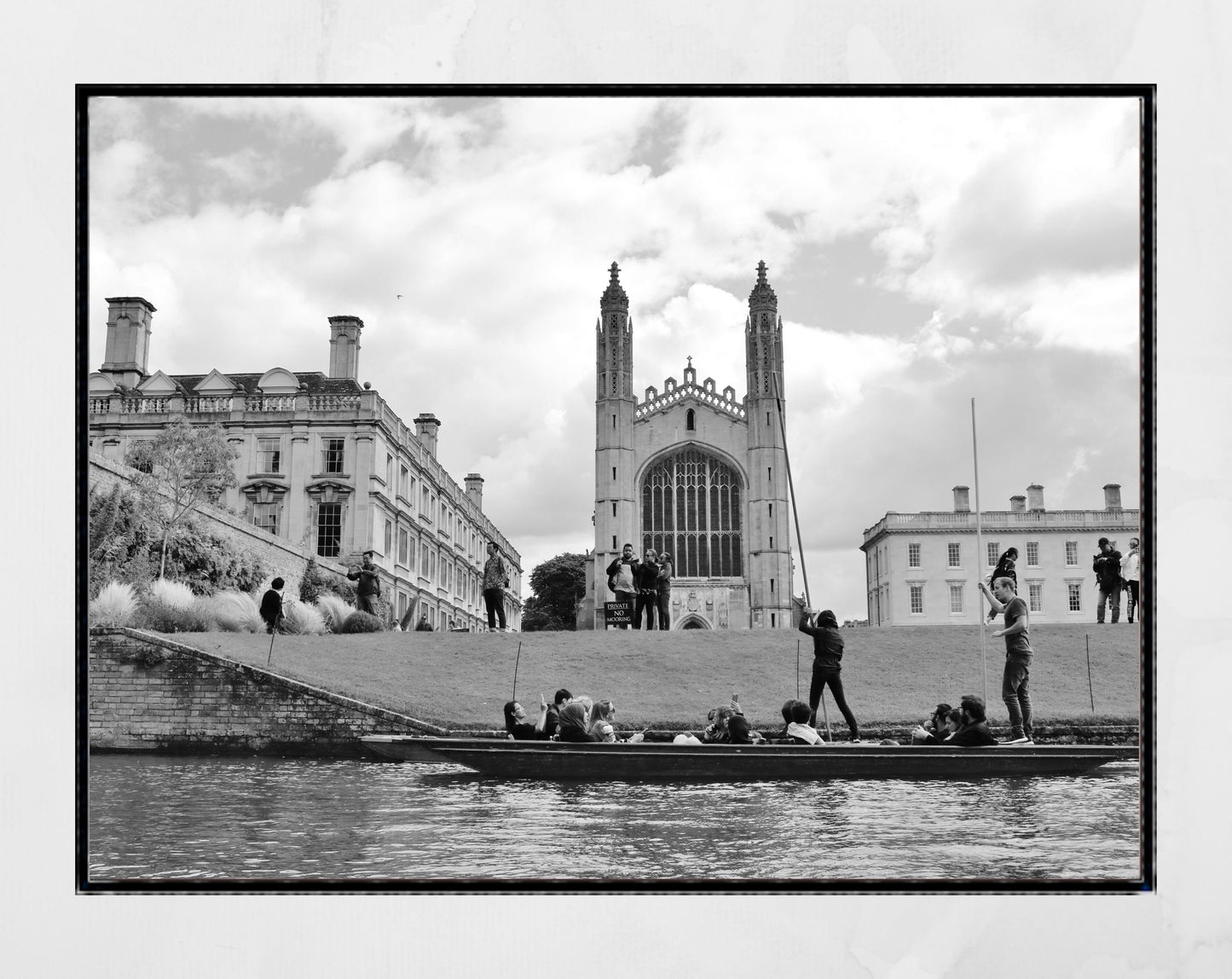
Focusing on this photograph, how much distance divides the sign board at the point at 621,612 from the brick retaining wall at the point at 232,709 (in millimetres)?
6758

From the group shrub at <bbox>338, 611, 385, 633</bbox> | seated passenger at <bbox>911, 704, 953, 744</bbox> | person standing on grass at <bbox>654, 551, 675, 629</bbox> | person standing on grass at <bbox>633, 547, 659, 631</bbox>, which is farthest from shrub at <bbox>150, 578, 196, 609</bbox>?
seated passenger at <bbox>911, 704, 953, 744</bbox>

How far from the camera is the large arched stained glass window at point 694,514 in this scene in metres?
44.9

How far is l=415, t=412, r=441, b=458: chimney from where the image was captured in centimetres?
983

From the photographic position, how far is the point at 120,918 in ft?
17.5

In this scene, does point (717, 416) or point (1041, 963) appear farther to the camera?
point (717, 416)

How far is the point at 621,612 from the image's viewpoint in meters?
18.5

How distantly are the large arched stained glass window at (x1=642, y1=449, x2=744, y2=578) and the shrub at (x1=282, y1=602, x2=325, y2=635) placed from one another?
26216 mm

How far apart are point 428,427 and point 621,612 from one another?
7.09m
